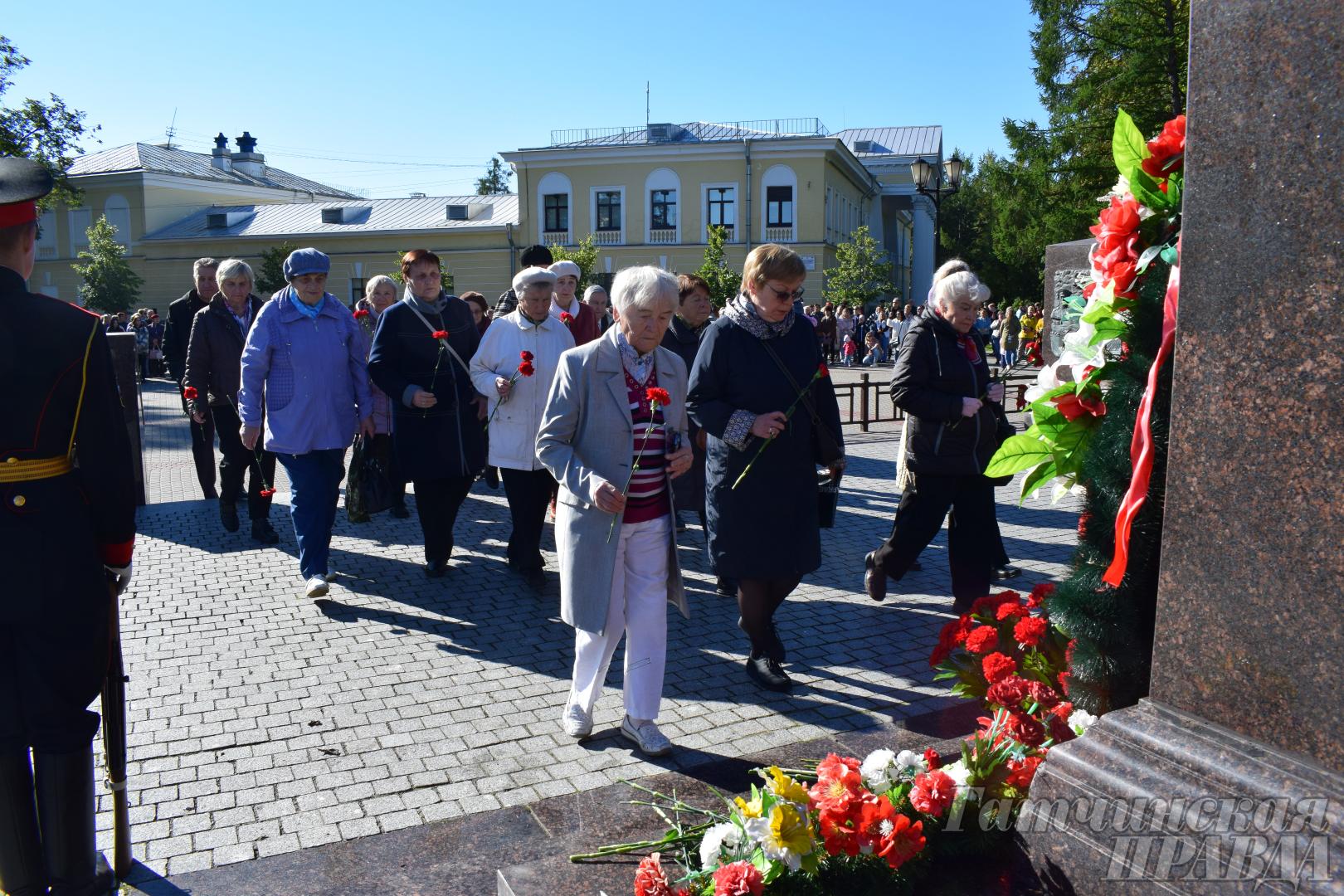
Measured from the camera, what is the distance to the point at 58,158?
33.8 metres

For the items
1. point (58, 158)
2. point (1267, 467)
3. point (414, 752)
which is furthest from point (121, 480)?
point (58, 158)

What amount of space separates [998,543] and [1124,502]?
Result: 3.80 m

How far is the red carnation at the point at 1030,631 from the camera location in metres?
3.57

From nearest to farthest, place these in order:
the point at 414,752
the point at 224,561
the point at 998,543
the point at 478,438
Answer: the point at 414,752 → the point at 998,543 → the point at 478,438 → the point at 224,561

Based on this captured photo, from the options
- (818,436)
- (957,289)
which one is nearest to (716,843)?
(818,436)

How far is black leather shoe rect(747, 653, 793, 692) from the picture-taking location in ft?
16.2

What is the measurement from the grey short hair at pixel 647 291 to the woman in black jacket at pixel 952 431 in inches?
77.1

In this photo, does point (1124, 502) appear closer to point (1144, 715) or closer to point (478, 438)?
point (1144, 715)

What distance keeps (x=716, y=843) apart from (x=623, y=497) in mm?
1534

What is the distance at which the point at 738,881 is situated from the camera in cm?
264

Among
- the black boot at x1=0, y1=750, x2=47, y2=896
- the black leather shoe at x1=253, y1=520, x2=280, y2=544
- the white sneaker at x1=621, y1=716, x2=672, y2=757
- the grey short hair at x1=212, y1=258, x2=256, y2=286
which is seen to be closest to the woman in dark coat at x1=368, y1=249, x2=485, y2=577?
the black leather shoe at x1=253, y1=520, x2=280, y2=544

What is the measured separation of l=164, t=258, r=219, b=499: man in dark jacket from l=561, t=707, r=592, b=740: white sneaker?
560cm

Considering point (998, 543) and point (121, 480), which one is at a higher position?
A: point (121, 480)

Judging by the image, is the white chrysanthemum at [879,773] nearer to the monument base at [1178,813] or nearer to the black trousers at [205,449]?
the monument base at [1178,813]
